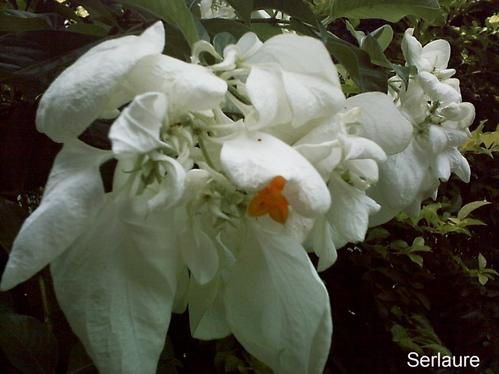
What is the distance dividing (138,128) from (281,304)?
0.36 feet

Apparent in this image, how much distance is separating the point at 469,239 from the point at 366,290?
35cm

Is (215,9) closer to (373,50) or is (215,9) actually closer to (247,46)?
(373,50)

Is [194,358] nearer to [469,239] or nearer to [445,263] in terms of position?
[445,263]

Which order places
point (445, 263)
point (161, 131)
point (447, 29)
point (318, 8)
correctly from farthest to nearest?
point (447, 29) < point (445, 263) < point (318, 8) < point (161, 131)

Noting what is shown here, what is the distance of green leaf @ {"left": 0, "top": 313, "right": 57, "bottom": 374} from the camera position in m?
0.53

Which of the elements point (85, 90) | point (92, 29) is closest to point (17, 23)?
point (92, 29)

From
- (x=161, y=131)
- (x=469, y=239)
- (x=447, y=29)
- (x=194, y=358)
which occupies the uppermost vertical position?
(x=161, y=131)

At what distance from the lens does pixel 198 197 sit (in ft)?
0.93

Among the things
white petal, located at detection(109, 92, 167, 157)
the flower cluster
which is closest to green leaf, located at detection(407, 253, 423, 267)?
the flower cluster

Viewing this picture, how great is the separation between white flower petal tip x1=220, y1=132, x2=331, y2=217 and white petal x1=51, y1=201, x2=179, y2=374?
45 millimetres

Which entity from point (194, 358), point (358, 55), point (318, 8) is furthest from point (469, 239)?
point (358, 55)

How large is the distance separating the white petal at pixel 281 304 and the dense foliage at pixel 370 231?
12cm

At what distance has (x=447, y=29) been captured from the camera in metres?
1.43

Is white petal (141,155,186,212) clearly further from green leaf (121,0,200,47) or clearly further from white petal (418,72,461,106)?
white petal (418,72,461,106)
